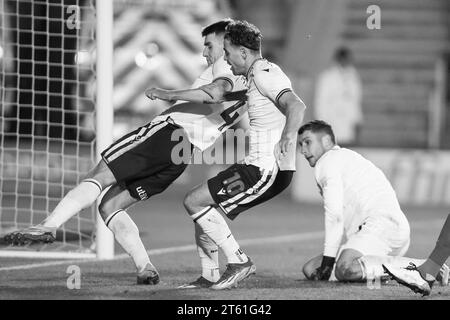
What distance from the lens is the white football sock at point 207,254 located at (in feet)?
24.7

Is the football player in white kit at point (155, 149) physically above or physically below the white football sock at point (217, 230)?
above

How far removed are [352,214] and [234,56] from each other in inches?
64.1

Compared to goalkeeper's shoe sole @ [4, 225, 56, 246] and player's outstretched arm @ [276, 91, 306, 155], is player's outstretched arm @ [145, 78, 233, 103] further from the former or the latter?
goalkeeper's shoe sole @ [4, 225, 56, 246]

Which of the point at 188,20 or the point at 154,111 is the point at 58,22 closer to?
the point at 154,111

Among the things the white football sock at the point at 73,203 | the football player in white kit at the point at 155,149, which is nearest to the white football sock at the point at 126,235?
the football player in white kit at the point at 155,149

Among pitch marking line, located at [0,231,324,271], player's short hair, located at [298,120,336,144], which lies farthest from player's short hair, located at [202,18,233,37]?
pitch marking line, located at [0,231,324,271]

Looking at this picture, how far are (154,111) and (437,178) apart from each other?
558 cm

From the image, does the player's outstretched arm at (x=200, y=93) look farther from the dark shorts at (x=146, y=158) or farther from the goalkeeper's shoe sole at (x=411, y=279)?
the goalkeeper's shoe sole at (x=411, y=279)

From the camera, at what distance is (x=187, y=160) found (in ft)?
24.9

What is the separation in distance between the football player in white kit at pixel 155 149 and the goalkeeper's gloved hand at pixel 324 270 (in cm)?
109

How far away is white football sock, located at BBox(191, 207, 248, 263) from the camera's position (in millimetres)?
7301

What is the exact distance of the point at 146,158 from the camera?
24.5 feet

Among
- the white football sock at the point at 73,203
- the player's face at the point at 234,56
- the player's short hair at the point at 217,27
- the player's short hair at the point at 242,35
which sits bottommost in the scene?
the white football sock at the point at 73,203
